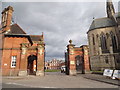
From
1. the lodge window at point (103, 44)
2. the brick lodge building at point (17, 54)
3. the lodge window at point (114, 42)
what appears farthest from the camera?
the lodge window at point (103, 44)

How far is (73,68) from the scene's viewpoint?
1781 cm

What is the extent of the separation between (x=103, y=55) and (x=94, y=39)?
24.6 ft

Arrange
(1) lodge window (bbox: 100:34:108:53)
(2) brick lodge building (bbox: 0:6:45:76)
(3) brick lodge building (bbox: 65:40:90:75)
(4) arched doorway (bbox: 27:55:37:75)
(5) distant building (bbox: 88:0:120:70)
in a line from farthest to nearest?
(1) lodge window (bbox: 100:34:108:53) → (5) distant building (bbox: 88:0:120:70) → (4) arched doorway (bbox: 27:55:37:75) → (3) brick lodge building (bbox: 65:40:90:75) → (2) brick lodge building (bbox: 0:6:45:76)

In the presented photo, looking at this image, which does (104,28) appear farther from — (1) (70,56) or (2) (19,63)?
(2) (19,63)

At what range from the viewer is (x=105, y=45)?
37.9 meters

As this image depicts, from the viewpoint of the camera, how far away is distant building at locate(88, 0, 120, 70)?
34.6 meters

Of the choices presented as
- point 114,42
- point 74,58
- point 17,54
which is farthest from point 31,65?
point 114,42

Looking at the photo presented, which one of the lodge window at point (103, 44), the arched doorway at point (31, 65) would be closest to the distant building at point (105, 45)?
the lodge window at point (103, 44)

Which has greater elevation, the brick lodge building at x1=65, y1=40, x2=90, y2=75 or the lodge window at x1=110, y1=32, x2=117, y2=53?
the lodge window at x1=110, y1=32, x2=117, y2=53

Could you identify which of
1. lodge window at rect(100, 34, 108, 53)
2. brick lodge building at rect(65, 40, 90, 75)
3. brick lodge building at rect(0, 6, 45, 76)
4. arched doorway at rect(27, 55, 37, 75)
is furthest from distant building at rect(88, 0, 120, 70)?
brick lodge building at rect(0, 6, 45, 76)

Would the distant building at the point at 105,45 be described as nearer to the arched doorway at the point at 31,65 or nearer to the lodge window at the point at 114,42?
the lodge window at the point at 114,42

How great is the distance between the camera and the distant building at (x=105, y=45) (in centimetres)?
3462

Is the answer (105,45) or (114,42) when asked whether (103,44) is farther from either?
(114,42)

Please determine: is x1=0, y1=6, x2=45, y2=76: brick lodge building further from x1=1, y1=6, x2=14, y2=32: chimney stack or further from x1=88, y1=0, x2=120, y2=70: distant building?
x1=88, y1=0, x2=120, y2=70: distant building
